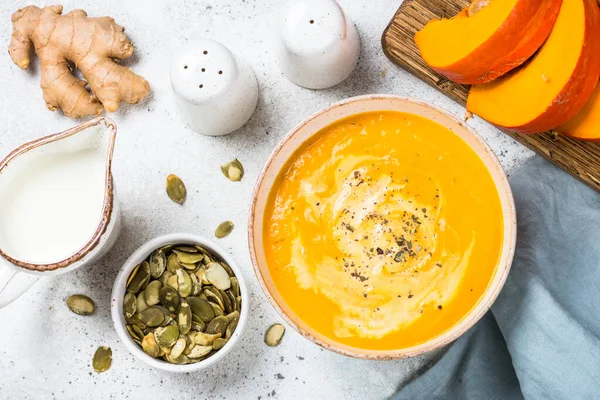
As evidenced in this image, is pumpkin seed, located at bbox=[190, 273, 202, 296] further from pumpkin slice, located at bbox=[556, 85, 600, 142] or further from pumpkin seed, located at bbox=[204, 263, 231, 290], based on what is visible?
pumpkin slice, located at bbox=[556, 85, 600, 142]

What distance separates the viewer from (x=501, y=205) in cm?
101

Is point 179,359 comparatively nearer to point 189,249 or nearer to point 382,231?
A: point 189,249

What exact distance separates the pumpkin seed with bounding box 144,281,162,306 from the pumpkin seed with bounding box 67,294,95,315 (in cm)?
10

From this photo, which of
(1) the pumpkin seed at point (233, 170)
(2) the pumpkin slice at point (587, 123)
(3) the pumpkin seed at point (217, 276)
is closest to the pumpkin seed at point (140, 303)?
(3) the pumpkin seed at point (217, 276)

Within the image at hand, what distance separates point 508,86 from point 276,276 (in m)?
0.40

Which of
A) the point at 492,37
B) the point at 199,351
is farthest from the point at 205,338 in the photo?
the point at 492,37

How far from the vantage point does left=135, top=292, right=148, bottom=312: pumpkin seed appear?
45.5 inches

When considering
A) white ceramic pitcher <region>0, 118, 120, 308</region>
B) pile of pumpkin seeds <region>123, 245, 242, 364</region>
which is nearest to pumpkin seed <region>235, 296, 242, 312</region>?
pile of pumpkin seeds <region>123, 245, 242, 364</region>

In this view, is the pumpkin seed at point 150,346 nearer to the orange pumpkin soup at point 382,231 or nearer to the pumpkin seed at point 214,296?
the pumpkin seed at point 214,296

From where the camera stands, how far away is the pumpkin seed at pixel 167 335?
1142 millimetres

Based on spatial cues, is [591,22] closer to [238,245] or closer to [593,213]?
[593,213]

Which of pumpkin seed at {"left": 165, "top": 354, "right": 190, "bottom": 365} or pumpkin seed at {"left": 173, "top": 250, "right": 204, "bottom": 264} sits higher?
pumpkin seed at {"left": 173, "top": 250, "right": 204, "bottom": 264}

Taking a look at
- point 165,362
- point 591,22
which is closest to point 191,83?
point 165,362

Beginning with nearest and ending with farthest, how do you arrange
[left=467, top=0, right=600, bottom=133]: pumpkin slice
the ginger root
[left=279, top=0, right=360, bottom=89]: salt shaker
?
[left=467, top=0, right=600, bottom=133]: pumpkin slice < [left=279, top=0, right=360, bottom=89]: salt shaker < the ginger root
